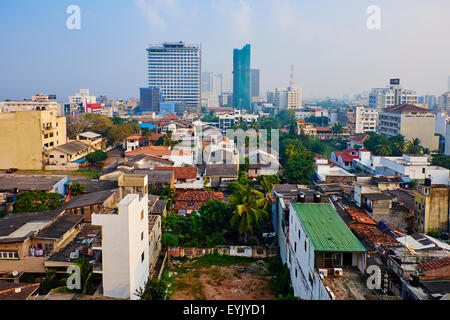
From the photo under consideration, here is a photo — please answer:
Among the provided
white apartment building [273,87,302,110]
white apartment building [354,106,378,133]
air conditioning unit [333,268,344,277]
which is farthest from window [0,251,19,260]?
white apartment building [273,87,302,110]

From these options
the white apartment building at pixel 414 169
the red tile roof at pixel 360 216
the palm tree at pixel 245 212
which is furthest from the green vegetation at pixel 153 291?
the white apartment building at pixel 414 169

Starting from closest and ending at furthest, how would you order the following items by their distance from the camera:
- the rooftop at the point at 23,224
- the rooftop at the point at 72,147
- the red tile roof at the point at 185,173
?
the rooftop at the point at 23,224
the red tile roof at the point at 185,173
the rooftop at the point at 72,147

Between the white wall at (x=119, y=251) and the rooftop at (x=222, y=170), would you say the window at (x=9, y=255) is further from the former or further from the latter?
the rooftop at (x=222, y=170)

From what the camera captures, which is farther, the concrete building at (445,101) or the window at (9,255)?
the concrete building at (445,101)

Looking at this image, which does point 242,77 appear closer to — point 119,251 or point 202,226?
point 202,226

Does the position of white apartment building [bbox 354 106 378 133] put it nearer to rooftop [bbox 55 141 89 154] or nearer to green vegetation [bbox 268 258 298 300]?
rooftop [bbox 55 141 89 154]

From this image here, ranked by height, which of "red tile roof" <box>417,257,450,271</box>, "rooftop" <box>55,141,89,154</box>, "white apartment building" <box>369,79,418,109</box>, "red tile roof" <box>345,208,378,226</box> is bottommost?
"red tile roof" <box>345,208,378,226</box>

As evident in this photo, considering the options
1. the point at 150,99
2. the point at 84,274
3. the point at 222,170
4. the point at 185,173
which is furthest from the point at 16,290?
the point at 150,99
